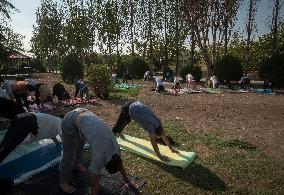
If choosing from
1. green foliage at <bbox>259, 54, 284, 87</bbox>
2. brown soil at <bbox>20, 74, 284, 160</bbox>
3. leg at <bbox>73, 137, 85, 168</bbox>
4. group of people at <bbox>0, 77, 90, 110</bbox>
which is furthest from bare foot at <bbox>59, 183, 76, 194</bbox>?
green foliage at <bbox>259, 54, 284, 87</bbox>

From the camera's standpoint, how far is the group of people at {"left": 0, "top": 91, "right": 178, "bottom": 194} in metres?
5.21

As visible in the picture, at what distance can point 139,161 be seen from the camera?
7730mm

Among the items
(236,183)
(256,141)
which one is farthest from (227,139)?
(236,183)

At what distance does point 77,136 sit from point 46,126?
129 cm

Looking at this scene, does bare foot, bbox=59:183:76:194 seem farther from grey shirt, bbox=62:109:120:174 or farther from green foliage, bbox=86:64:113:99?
green foliage, bbox=86:64:113:99

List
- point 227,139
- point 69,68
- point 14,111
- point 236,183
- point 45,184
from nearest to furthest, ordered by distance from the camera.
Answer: point 45,184 → point 236,183 → point 14,111 → point 227,139 → point 69,68

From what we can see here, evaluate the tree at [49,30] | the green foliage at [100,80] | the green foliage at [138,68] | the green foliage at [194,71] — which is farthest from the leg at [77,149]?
the tree at [49,30]

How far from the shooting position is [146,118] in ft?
24.5

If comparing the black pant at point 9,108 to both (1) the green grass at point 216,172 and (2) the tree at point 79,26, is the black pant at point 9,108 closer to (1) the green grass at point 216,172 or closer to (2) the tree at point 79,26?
(1) the green grass at point 216,172

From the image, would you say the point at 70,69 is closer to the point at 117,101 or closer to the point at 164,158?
the point at 117,101

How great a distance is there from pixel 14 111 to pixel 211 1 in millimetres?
24167

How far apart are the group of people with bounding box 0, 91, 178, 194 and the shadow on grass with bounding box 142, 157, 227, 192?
27.1 inches

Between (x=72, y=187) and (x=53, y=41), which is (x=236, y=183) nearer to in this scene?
(x=72, y=187)

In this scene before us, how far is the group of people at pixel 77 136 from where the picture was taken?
5215 mm
